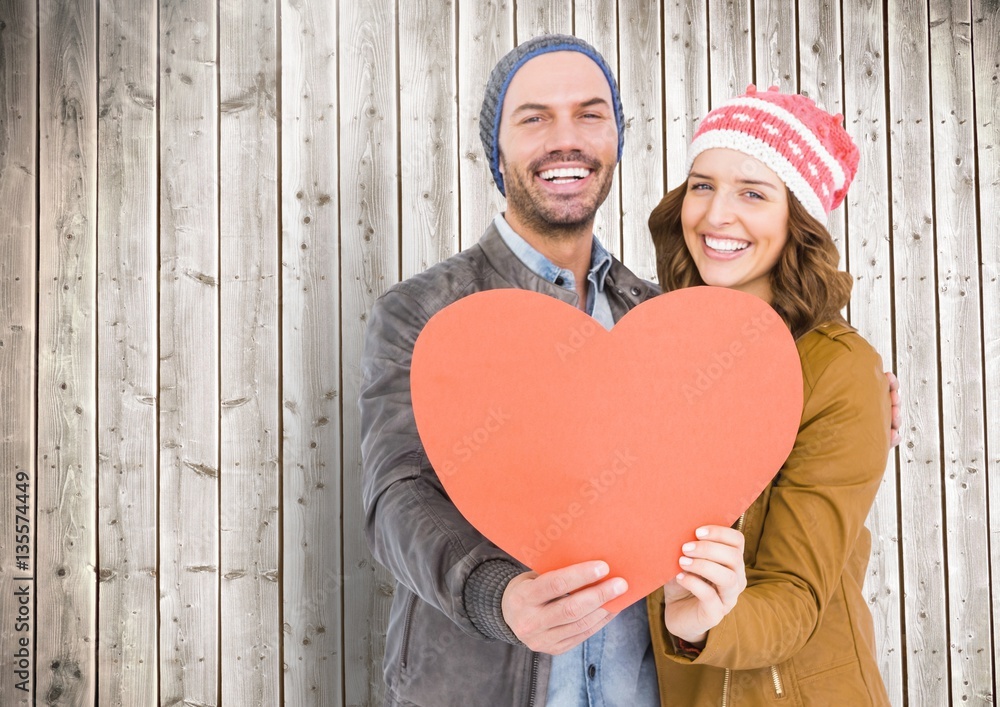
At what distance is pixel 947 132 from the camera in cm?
227

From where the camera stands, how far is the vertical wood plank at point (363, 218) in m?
1.99


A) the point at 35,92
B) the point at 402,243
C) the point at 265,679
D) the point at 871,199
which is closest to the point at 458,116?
the point at 402,243

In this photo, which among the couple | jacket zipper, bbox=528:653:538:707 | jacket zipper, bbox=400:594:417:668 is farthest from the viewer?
jacket zipper, bbox=400:594:417:668

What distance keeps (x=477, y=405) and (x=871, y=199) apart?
175 cm

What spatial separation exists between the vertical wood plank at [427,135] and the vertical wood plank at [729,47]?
0.71 meters

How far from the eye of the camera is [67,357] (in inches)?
76.8

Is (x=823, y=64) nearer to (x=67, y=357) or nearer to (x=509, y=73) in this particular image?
(x=509, y=73)

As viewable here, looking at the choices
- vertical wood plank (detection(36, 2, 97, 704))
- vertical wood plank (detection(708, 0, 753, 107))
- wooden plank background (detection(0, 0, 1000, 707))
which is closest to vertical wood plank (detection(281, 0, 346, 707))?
wooden plank background (detection(0, 0, 1000, 707))

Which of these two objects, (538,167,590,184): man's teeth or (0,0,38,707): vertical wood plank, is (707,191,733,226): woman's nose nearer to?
(538,167,590,184): man's teeth

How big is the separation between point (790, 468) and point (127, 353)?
159cm

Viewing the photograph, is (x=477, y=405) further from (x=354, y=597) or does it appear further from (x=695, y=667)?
(x=354, y=597)
